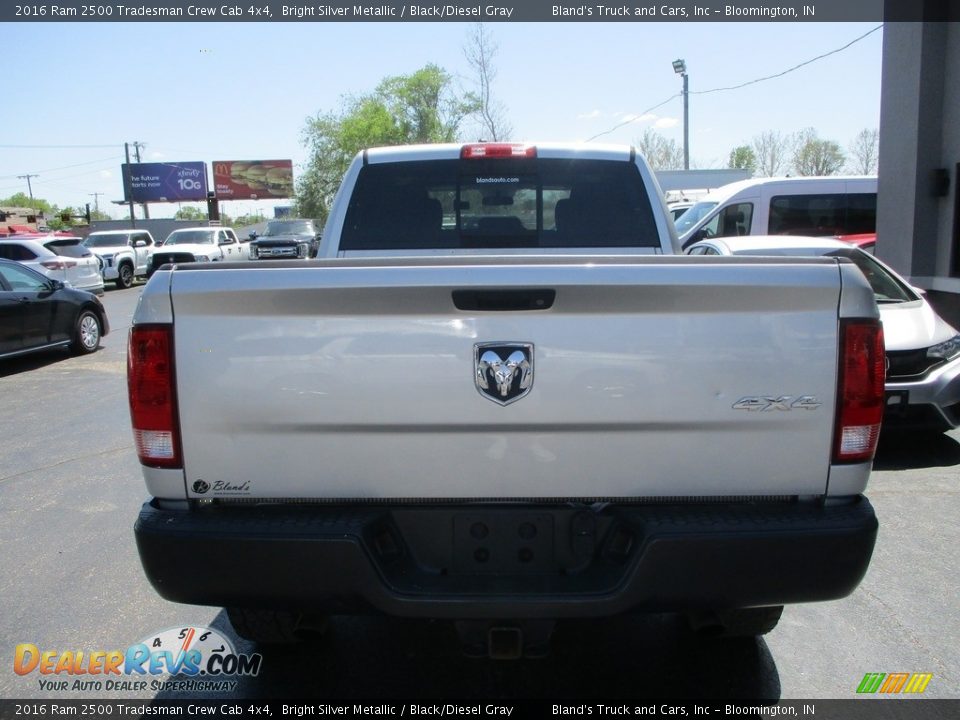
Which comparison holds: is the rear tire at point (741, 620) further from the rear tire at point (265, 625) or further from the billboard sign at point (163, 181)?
the billboard sign at point (163, 181)

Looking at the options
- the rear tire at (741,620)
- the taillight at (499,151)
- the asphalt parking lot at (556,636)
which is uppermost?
the taillight at (499,151)

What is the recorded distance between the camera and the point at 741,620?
307 cm

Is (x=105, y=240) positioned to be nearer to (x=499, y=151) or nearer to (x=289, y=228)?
(x=289, y=228)

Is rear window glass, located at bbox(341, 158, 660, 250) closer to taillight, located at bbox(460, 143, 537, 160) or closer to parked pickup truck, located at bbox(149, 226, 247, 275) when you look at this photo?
taillight, located at bbox(460, 143, 537, 160)

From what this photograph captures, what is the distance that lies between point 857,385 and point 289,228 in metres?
28.4

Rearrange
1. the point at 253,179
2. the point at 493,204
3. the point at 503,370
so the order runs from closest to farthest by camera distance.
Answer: the point at 503,370
the point at 493,204
the point at 253,179

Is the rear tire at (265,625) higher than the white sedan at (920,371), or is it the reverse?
the white sedan at (920,371)

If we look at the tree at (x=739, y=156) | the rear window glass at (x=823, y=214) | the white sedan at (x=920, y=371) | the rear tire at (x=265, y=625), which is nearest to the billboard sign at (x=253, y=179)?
the tree at (x=739, y=156)

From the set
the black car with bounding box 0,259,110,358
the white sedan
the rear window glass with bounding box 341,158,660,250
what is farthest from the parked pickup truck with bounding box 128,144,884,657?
the black car with bounding box 0,259,110,358

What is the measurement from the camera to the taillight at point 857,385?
2.36m

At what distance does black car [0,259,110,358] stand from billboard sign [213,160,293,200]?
204ft

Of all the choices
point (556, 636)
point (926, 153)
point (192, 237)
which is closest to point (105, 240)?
point (192, 237)

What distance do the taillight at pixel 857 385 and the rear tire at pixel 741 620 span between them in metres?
0.92

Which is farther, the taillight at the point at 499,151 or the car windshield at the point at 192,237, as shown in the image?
the car windshield at the point at 192,237
